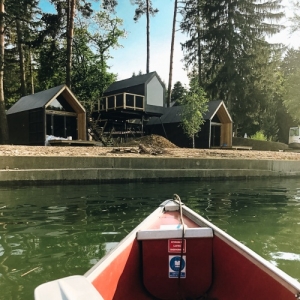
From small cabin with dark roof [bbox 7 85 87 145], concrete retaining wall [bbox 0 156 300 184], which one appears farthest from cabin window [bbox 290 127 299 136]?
small cabin with dark roof [bbox 7 85 87 145]

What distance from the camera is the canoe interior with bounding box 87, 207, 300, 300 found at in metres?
2.88

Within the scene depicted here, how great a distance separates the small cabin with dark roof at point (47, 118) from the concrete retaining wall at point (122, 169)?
969 centimetres

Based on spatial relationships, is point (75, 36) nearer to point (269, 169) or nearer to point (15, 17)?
point (15, 17)

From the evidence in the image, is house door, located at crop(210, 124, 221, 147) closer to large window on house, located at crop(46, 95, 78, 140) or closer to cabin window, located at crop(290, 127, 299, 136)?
cabin window, located at crop(290, 127, 299, 136)

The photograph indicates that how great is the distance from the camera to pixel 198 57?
40406 millimetres

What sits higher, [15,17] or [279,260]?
[15,17]

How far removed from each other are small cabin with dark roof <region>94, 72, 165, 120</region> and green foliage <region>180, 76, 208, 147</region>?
4.41 m

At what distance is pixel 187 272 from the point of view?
3307 mm

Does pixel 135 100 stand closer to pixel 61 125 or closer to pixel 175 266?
pixel 61 125

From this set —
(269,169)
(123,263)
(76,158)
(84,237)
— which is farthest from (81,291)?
(269,169)

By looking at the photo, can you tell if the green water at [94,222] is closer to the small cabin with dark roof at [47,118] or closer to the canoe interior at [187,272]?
the canoe interior at [187,272]

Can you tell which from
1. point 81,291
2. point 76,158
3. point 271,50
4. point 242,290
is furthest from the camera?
point 271,50

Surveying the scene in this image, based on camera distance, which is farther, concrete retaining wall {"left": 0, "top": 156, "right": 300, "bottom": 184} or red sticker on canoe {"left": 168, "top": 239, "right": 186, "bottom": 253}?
concrete retaining wall {"left": 0, "top": 156, "right": 300, "bottom": 184}

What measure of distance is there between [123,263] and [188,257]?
73 cm
